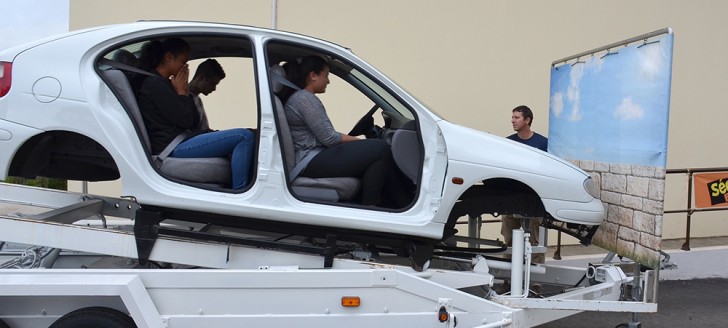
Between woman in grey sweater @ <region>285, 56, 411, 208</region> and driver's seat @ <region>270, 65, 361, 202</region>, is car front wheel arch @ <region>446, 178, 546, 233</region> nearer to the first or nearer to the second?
woman in grey sweater @ <region>285, 56, 411, 208</region>

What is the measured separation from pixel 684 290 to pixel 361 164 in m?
4.86

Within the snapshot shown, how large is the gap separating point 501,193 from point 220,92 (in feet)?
15.2

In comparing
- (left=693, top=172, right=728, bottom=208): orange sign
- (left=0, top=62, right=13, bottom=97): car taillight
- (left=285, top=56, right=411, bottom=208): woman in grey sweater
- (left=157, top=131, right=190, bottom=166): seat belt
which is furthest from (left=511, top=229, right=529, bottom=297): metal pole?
(left=693, top=172, right=728, bottom=208): orange sign

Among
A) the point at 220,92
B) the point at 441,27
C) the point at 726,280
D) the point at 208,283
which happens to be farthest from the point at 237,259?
the point at 726,280

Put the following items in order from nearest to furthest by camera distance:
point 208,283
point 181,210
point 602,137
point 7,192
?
1. point 208,283
2. point 181,210
3. point 7,192
4. point 602,137

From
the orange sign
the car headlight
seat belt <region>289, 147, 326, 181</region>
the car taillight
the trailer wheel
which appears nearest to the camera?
the trailer wheel

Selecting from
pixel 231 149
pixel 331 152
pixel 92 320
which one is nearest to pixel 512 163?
pixel 331 152

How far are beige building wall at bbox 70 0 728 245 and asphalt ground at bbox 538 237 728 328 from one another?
5.05ft

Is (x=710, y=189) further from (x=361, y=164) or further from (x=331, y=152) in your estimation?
(x=331, y=152)

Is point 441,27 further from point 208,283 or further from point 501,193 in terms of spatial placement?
point 208,283

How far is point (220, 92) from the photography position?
8.57 m

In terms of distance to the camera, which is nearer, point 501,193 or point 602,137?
point 501,193

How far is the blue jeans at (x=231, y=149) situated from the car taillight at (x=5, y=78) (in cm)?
102

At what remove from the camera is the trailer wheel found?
405cm
